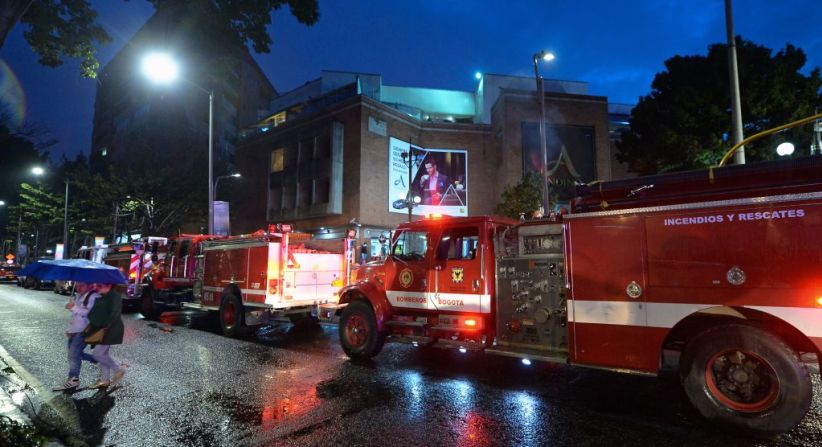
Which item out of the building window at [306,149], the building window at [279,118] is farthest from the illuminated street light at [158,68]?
the building window at [279,118]

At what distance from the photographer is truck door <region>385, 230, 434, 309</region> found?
7.69 m

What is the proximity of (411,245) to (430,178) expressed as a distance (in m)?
25.4

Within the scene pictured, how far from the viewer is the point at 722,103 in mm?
19516

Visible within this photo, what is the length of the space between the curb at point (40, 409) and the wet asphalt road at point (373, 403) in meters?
0.09

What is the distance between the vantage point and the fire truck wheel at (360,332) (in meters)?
7.88

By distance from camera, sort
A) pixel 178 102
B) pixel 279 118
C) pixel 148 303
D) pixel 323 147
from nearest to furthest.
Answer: pixel 148 303, pixel 323 147, pixel 279 118, pixel 178 102

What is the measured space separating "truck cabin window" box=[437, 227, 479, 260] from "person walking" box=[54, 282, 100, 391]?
5.36 metres

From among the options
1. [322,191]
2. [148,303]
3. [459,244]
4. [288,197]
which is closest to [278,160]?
[288,197]

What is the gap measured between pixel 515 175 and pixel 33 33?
A: 89.1 ft

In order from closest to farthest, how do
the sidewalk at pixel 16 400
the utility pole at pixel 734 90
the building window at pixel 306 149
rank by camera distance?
the sidewalk at pixel 16 400 → the utility pole at pixel 734 90 → the building window at pixel 306 149

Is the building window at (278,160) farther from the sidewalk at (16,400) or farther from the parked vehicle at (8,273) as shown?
the sidewalk at (16,400)

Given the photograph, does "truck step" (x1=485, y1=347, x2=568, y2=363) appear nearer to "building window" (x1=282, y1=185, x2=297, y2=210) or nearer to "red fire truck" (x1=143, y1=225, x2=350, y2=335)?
"red fire truck" (x1=143, y1=225, x2=350, y2=335)

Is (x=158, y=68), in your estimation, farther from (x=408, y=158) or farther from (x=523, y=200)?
(x=408, y=158)

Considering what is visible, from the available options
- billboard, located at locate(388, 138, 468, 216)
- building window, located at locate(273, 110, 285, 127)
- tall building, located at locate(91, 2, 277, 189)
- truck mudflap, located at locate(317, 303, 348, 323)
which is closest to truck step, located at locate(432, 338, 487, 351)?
truck mudflap, located at locate(317, 303, 348, 323)
